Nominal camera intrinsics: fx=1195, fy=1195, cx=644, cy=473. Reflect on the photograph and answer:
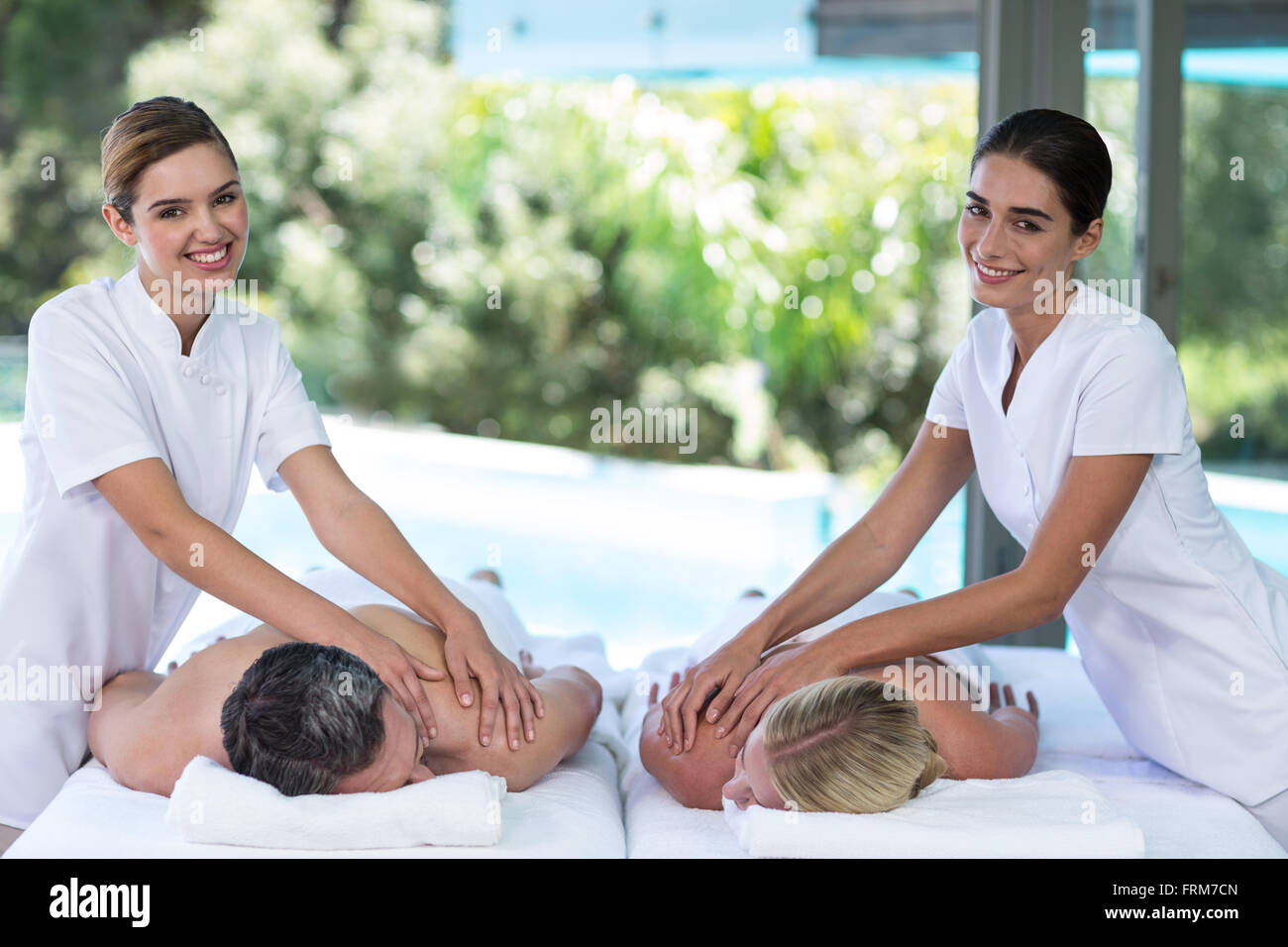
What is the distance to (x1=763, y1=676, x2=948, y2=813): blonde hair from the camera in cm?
143

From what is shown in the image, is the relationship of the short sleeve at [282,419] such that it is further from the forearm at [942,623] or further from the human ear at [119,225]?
the forearm at [942,623]

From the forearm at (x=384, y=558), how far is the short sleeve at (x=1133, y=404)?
92cm

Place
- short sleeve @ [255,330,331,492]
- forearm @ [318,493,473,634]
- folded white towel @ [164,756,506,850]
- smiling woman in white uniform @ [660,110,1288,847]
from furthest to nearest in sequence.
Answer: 1. short sleeve @ [255,330,331,492]
2. forearm @ [318,493,473,634]
3. smiling woman in white uniform @ [660,110,1288,847]
4. folded white towel @ [164,756,506,850]

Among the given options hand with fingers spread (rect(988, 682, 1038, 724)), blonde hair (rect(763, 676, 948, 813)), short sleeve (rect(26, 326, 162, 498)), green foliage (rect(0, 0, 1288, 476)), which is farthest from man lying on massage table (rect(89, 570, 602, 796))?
green foliage (rect(0, 0, 1288, 476))

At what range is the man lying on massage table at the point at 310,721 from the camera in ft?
4.62

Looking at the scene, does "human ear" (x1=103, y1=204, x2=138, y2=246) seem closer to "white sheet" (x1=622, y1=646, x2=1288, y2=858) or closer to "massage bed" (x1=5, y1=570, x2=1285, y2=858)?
"massage bed" (x1=5, y1=570, x2=1285, y2=858)

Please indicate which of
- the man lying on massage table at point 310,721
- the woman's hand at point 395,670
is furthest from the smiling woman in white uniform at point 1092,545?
the woman's hand at point 395,670

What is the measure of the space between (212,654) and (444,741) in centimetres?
34

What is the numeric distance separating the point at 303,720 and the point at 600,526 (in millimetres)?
5488

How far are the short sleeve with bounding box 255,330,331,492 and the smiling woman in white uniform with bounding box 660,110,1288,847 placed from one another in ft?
2.40

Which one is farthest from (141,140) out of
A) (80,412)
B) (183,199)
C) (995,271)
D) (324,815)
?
(995,271)

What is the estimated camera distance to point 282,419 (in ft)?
6.26

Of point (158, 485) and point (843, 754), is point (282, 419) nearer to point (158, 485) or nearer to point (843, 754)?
point (158, 485)
